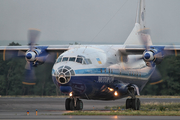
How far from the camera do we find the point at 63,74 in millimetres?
19312

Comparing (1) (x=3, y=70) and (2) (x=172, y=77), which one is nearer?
(2) (x=172, y=77)

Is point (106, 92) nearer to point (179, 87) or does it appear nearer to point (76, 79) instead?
point (76, 79)

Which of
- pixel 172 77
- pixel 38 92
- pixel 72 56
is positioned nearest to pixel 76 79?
pixel 72 56

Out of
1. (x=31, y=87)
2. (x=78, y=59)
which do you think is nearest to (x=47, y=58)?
(x=78, y=59)

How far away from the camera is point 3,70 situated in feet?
210

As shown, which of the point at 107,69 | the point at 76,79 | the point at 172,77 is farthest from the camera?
the point at 172,77

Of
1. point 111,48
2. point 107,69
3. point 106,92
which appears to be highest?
point 111,48

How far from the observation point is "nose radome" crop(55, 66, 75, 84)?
19297 mm

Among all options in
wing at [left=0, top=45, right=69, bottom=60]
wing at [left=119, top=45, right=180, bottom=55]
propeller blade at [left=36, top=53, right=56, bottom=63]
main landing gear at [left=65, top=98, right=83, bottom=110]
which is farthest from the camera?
wing at [left=0, top=45, right=69, bottom=60]

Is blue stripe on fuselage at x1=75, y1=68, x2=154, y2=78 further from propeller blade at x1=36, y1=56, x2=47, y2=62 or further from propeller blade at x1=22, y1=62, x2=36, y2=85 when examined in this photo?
propeller blade at x1=22, y1=62, x2=36, y2=85

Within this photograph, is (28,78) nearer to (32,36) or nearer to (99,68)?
(32,36)

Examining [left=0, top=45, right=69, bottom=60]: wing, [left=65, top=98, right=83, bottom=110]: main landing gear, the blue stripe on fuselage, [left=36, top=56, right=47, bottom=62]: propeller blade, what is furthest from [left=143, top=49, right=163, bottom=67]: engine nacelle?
[left=36, top=56, right=47, bottom=62]: propeller blade

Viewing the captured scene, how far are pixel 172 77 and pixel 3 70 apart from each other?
3004cm

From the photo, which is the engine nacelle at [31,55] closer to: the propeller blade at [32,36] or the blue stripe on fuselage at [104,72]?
the propeller blade at [32,36]
